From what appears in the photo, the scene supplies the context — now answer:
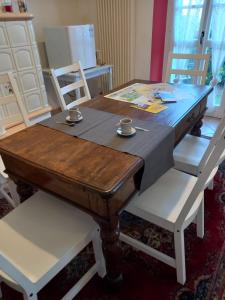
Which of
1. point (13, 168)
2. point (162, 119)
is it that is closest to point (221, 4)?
point (162, 119)

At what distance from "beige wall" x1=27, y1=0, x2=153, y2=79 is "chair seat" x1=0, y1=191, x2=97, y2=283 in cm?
265

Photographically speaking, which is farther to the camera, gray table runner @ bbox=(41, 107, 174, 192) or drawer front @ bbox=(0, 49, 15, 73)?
drawer front @ bbox=(0, 49, 15, 73)

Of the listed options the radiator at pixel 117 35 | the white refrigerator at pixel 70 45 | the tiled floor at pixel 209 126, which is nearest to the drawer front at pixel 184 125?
the tiled floor at pixel 209 126

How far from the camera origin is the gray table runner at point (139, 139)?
1053mm

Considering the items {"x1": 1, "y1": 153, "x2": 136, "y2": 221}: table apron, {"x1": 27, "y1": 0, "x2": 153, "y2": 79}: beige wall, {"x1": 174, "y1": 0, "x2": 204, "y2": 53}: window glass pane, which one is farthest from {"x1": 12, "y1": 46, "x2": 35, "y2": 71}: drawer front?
{"x1": 174, "y1": 0, "x2": 204, "y2": 53}: window glass pane

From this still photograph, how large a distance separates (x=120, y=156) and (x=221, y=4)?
256 centimetres

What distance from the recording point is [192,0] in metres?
2.65

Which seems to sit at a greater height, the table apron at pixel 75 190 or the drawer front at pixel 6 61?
the drawer front at pixel 6 61

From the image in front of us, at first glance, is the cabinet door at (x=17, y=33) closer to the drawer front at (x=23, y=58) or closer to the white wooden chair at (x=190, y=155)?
the drawer front at (x=23, y=58)

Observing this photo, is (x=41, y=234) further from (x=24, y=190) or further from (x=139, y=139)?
(x=139, y=139)

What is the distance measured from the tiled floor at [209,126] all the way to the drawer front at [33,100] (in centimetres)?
201

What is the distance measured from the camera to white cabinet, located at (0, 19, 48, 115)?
7.27ft

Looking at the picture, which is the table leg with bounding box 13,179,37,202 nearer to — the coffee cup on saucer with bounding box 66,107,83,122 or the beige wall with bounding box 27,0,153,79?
the coffee cup on saucer with bounding box 66,107,83,122

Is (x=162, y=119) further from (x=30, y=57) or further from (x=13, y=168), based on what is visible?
(x=30, y=57)
